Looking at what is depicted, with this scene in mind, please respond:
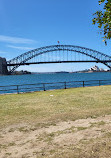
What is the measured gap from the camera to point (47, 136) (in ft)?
17.8

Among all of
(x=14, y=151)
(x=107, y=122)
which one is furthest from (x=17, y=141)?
(x=107, y=122)

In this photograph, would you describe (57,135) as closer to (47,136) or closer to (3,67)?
(47,136)

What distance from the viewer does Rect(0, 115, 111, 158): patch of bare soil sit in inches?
175

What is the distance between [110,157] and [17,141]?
2.86 m

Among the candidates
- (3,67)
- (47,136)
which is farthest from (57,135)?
(3,67)

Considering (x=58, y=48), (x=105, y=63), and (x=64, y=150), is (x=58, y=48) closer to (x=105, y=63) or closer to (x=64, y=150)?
(x=105, y=63)

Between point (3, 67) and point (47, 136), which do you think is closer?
point (47, 136)

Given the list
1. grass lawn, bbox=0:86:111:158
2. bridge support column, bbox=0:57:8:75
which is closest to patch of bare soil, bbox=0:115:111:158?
grass lawn, bbox=0:86:111:158

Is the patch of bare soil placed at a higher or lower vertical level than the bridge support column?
lower

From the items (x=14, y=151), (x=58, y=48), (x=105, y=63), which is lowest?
(x=14, y=151)

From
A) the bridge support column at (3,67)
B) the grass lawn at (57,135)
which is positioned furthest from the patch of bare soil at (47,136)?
the bridge support column at (3,67)

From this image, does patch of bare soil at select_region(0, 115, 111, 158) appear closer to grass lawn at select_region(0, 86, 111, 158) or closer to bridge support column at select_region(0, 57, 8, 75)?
grass lawn at select_region(0, 86, 111, 158)

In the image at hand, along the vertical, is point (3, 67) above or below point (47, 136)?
above

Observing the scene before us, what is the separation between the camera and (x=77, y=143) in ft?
15.8
